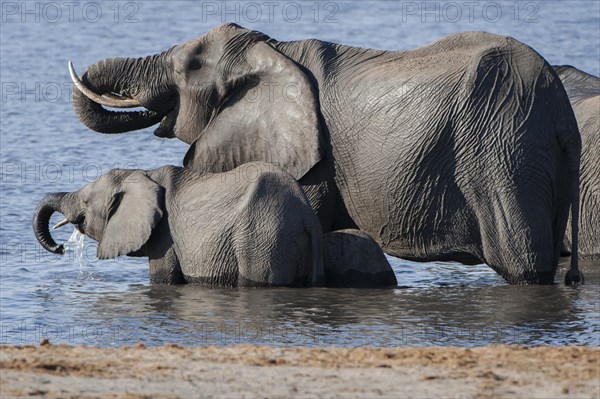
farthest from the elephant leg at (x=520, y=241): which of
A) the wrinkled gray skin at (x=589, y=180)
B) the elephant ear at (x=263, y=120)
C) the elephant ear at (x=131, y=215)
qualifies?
the elephant ear at (x=131, y=215)

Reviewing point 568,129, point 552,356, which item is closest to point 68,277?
point 568,129

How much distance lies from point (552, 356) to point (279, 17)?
25.4 meters

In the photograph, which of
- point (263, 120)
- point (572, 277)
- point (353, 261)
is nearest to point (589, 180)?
point (572, 277)

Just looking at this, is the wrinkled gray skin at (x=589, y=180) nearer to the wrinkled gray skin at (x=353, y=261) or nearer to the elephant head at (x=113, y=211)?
the wrinkled gray skin at (x=353, y=261)

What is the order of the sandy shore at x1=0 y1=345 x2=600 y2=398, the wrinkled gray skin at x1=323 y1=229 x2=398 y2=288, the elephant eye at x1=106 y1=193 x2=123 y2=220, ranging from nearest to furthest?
the sandy shore at x1=0 y1=345 x2=600 y2=398 < the wrinkled gray skin at x1=323 y1=229 x2=398 y2=288 < the elephant eye at x1=106 y1=193 x2=123 y2=220

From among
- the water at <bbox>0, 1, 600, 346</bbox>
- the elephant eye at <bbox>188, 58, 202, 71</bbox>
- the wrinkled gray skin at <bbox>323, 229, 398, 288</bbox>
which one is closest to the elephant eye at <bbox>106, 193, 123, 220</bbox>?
the water at <bbox>0, 1, 600, 346</bbox>

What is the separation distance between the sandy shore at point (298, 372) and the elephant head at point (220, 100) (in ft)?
12.7

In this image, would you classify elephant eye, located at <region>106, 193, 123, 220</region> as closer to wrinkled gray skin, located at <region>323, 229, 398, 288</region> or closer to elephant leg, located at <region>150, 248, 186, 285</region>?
elephant leg, located at <region>150, 248, 186, 285</region>

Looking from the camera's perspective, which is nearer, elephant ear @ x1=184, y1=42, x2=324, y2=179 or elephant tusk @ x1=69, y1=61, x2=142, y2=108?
elephant ear @ x1=184, y1=42, x2=324, y2=179

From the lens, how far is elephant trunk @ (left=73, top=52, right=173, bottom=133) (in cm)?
1291

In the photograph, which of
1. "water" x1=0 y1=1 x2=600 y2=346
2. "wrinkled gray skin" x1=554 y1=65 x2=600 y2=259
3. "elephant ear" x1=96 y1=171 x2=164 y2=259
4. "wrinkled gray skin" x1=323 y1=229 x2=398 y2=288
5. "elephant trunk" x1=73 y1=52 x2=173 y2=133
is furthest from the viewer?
"wrinkled gray skin" x1=554 y1=65 x2=600 y2=259

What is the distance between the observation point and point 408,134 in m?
11.7

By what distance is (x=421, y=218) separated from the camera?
466 inches

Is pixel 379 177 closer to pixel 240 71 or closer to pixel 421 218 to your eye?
pixel 421 218
